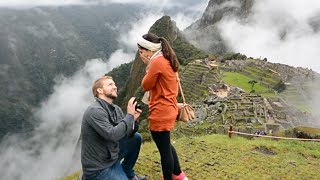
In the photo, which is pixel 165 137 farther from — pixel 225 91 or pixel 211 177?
pixel 225 91

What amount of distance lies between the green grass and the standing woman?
51.2 m

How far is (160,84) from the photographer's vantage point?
6.20 metres

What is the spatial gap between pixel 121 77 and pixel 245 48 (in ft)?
278

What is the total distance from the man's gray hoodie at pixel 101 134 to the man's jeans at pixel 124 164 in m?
0.10

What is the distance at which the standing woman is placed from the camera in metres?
6.14

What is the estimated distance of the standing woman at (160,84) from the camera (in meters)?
6.14

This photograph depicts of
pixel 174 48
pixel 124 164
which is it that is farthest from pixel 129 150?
pixel 174 48

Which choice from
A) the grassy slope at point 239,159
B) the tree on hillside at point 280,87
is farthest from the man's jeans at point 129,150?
the tree on hillside at point 280,87

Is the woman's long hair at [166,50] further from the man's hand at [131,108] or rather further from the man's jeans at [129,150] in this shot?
the man's jeans at [129,150]

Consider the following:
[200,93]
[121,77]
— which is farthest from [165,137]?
[121,77]

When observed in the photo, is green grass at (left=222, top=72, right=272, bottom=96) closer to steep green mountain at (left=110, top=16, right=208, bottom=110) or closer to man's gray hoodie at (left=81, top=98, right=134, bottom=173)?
steep green mountain at (left=110, top=16, right=208, bottom=110)

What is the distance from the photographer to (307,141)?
37.6ft

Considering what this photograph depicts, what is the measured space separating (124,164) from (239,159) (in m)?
3.73

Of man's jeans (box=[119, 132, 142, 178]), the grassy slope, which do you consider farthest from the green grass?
man's jeans (box=[119, 132, 142, 178])
